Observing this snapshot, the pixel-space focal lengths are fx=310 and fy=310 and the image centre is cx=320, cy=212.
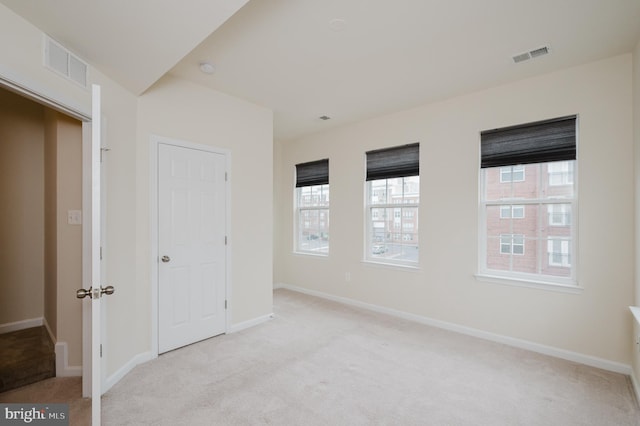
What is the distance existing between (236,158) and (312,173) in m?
1.91

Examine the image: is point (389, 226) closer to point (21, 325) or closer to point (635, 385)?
point (635, 385)

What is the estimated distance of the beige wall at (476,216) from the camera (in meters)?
2.77

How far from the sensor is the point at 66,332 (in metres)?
2.59

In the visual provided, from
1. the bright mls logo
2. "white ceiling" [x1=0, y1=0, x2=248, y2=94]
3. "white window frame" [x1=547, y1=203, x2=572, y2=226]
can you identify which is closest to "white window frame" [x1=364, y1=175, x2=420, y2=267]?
"white window frame" [x1=547, y1=203, x2=572, y2=226]

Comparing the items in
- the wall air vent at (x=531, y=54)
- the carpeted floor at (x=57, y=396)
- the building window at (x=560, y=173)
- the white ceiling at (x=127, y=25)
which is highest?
the wall air vent at (x=531, y=54)

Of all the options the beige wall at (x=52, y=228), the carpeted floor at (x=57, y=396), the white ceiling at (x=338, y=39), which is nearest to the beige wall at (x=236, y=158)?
the white ceiling at (x=338, y=39)

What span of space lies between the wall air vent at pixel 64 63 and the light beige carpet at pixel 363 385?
232 cm

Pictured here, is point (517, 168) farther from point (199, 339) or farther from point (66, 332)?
point (66, 332)

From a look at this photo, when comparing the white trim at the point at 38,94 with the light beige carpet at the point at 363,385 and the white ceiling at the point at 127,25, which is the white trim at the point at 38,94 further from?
the light beige carpet at the point at 363,385

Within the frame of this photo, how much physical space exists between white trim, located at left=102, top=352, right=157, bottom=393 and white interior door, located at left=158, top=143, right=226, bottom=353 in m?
0.14

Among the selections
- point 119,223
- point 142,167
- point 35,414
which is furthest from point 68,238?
point 35,414

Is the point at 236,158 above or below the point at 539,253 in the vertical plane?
above

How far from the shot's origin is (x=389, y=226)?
4469mm

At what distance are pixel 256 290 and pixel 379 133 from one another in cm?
275
